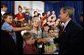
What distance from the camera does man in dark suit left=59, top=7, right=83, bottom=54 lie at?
5.22 m

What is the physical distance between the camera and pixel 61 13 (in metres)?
5.27

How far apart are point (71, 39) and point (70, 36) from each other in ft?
0.16

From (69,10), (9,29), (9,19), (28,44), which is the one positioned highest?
(69,10)

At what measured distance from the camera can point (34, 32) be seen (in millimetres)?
5285

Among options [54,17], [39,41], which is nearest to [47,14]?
[54,17]

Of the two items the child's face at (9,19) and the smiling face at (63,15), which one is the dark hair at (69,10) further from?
the child's face at (9,19)

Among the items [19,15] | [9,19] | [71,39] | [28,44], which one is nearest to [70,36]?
[71,39]

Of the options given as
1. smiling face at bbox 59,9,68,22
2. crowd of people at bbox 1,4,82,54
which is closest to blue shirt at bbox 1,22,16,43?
crowd of people at bbox 1,4,82,54

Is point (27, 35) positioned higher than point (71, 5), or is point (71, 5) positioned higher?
point (71, 5)

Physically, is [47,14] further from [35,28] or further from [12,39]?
[12,39]

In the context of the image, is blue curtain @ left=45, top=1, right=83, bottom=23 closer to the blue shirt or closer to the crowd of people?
the crowd of people

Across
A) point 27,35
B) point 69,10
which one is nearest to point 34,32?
point 27,35

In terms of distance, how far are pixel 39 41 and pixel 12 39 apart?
418mm

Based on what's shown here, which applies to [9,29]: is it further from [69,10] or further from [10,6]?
[69,10]
